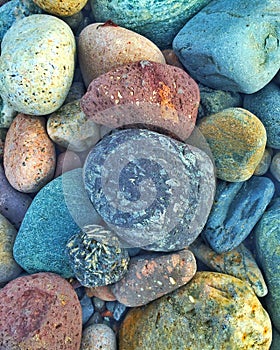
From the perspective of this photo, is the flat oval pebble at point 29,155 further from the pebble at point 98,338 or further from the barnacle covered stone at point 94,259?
the pebble at point 98,338

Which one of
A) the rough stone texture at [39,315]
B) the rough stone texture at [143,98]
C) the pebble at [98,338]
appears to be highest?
the rough stone texture at [143,98]

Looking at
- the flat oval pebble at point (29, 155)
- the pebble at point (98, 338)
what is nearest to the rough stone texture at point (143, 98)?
the flat oval pebble at point (29, 155)

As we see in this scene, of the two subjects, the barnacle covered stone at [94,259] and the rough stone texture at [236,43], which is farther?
the rough stone texture at [236,43]

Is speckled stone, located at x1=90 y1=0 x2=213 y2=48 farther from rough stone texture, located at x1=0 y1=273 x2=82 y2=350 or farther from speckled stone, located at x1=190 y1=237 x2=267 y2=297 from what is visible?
rough stone texture, located at x1=0 y1=273 x2=82 y2=350

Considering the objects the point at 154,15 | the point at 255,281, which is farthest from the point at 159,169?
the point at 154,15

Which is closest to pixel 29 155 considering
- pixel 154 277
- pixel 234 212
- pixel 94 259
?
pixel 94 259

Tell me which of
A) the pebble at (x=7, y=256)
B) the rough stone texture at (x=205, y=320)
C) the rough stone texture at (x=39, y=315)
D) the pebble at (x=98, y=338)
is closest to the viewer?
the rough stone texture at (x=39, y=315)

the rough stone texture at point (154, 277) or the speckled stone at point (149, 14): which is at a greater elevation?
the speckled stone at point (149, 14)
